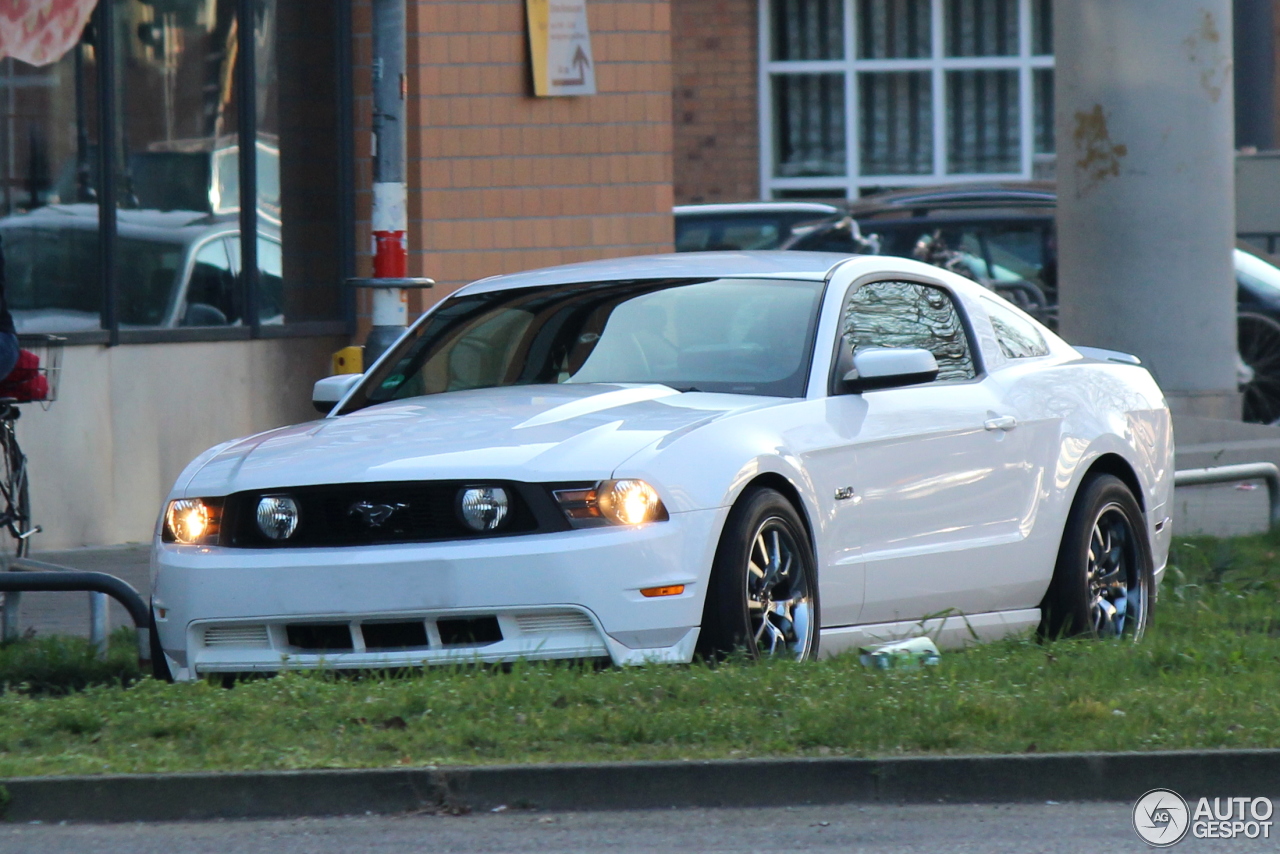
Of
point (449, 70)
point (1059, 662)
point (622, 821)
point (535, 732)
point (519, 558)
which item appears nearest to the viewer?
point (622, 821)

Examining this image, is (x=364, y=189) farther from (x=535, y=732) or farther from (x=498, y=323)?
(x=535, y=732)

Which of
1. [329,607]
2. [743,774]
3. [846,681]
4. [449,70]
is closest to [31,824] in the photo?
[329,607]

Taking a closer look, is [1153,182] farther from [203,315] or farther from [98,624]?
[98,624]

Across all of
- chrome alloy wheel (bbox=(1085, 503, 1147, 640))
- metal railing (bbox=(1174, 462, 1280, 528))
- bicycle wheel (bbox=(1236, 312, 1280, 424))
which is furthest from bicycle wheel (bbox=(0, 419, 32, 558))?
bicycle wheel (bbox=(1236, 312, 1280, 424))

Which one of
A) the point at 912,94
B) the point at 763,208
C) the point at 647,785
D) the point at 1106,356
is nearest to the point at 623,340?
the point at 1106,356

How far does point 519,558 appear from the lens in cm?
589

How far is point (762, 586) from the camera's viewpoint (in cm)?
627

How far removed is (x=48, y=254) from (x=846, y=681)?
666 centimetres

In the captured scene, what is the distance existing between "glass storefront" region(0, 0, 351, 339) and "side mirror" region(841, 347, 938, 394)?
220 inches

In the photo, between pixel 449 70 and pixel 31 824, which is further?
pixel 449 70

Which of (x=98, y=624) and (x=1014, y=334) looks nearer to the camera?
(x=98, y=624)

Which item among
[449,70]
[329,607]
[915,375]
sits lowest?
[329,607]

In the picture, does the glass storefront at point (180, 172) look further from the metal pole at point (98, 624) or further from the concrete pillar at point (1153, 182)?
the concrete pillar at point (1153, 182)

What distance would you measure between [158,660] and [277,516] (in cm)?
66
